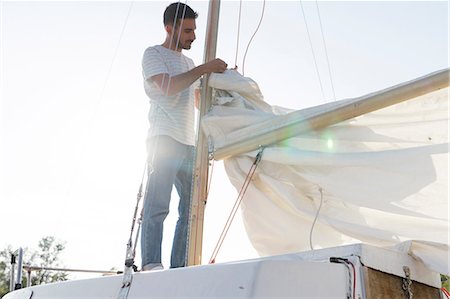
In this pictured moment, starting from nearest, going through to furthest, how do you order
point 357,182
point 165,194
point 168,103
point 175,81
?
point 357,182, point 165,194, point 175,81, point 168,103

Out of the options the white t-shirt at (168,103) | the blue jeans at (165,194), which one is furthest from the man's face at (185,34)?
the blue jeans at (165,194)

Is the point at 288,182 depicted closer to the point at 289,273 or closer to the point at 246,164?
the point at 246,164

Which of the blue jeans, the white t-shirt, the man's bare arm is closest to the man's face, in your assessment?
the white t-shirt

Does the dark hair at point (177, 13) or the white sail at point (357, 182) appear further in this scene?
the dark hair at point (177, 13)

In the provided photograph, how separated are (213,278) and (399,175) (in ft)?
3.57

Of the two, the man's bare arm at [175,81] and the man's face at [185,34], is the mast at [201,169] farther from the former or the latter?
the man's bare arm at [175,81]

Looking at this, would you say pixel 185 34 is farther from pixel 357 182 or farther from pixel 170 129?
pixel 357 182

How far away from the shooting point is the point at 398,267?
85.2 inches

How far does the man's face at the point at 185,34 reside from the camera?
11.4 ft

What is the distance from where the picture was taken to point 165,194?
302cm

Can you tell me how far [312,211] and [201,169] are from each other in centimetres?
76

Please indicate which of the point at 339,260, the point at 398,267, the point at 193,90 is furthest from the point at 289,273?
the point at 193,90

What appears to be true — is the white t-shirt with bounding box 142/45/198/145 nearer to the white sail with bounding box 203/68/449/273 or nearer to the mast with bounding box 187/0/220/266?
the mast with bounding box 187/0/220/266

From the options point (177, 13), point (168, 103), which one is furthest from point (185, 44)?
point (168, 103)
